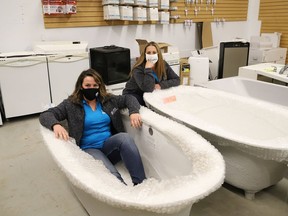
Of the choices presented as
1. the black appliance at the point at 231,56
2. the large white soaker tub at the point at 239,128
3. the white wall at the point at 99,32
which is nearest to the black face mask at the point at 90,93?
the large white soaker tub at the point at 239,128

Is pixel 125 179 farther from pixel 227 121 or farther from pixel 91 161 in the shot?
pixel 227 121

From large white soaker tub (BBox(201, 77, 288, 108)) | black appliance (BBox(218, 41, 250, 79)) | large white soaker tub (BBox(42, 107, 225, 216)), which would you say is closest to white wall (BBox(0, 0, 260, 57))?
black appliance (BBox(218, 41, 250, 79))

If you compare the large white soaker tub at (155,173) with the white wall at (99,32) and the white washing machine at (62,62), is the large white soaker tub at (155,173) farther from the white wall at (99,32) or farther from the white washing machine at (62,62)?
the white wall at (99,32)

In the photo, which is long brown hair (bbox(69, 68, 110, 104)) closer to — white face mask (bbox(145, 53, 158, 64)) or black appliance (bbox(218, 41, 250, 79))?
white face mask (bbox(145, 53, 158, 64))

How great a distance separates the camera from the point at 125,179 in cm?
194

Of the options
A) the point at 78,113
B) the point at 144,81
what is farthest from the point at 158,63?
the point at 78,113

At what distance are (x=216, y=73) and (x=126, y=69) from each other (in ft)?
5.90

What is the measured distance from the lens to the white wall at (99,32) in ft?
12.0

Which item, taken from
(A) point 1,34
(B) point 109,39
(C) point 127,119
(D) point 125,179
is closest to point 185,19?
(B) point 109,39

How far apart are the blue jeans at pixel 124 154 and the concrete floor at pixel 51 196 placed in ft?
1.28

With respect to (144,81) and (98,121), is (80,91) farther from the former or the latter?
(144,81)

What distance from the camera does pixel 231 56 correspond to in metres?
4.69

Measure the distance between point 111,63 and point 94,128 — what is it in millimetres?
2149

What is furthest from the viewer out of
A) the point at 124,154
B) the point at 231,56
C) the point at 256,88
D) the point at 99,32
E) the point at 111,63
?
the point at 231,56
